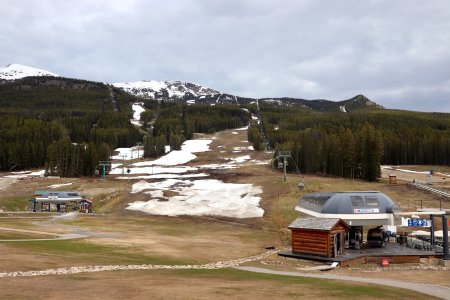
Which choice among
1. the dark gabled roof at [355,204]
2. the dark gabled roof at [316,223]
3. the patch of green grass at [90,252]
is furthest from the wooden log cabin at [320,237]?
the patch of green grass at [90,252]

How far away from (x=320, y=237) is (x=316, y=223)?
1876 mm

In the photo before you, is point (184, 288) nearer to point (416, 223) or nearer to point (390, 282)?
point (390, 282)

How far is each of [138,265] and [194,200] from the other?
5277 cm

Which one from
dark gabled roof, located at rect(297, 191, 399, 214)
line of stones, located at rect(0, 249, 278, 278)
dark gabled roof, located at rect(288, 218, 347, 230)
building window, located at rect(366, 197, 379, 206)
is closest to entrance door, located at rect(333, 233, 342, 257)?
dark gabled roof, located at rect(288, 218, 347, 230)

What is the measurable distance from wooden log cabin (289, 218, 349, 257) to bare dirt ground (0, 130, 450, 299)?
2.22 metres

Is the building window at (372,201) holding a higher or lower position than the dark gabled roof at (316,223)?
higher

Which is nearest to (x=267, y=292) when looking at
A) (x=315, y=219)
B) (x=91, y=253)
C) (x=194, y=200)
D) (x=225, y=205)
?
(x=91, y=253)

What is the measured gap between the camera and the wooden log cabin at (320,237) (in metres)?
40.3

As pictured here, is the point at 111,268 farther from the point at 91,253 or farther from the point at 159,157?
the point at 159,157

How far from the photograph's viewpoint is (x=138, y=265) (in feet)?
106

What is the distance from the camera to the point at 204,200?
3329 inches

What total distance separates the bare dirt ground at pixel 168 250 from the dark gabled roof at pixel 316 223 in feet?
12.2

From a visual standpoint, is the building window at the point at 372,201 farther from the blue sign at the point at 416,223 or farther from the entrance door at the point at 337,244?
the entrance door at the point at 337,244

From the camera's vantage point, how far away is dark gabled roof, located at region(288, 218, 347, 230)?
40875 mm
